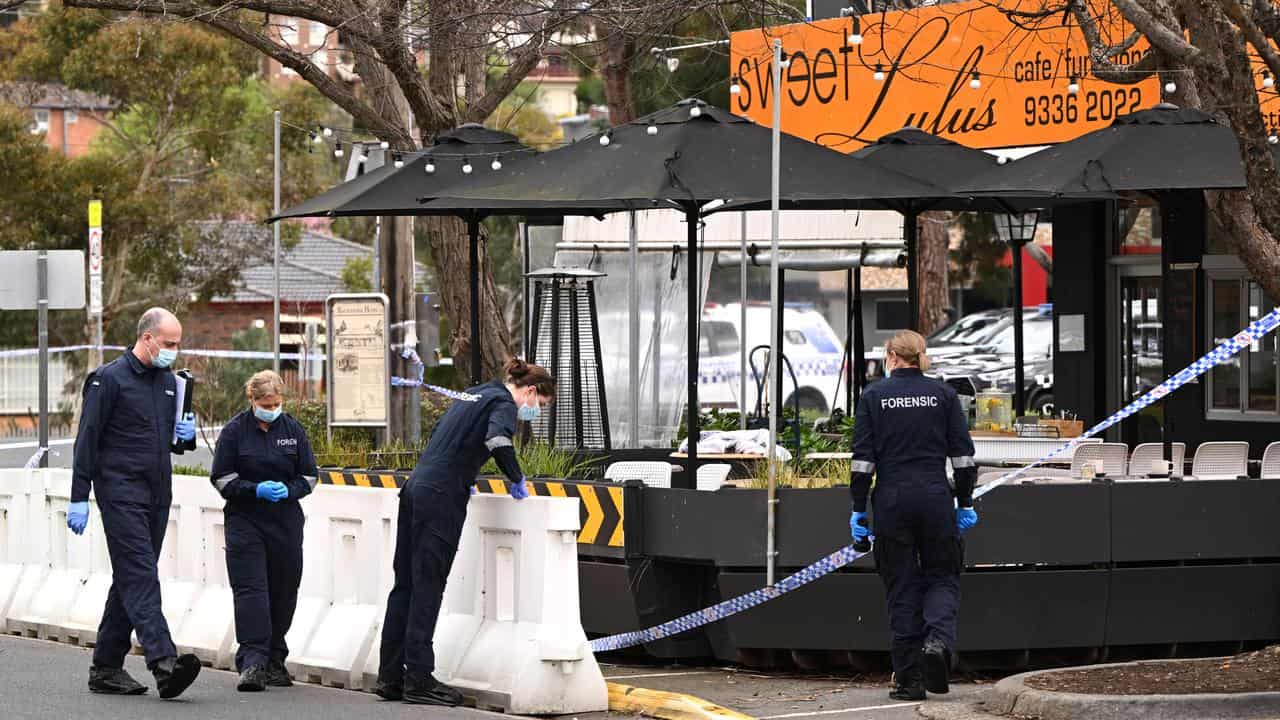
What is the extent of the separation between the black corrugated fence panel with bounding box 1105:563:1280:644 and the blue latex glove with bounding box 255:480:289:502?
185 inches

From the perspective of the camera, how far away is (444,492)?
9.47 metres

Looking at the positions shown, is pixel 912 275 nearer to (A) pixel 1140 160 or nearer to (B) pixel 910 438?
(A) pixel 1140 160

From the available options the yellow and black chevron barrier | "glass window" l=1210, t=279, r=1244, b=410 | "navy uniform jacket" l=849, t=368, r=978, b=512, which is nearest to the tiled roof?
"glass window" l=1210, t=279, r=1244, b=410

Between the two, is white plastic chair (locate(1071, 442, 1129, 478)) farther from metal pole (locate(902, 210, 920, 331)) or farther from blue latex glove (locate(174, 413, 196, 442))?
blue latex glove (locate(174, 413, 196, 442))

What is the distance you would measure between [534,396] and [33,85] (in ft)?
96.4

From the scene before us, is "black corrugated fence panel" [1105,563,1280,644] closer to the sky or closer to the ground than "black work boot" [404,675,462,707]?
closer to the sky

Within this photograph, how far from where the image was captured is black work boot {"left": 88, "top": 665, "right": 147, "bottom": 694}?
9789 mm

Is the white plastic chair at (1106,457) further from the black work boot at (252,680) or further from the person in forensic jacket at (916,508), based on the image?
the black work boot at (252,680)

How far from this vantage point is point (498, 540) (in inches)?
387

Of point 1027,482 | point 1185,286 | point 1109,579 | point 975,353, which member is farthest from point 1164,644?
point 975,353

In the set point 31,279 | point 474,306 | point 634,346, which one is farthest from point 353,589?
point 31,279

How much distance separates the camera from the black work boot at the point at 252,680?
9.95 m

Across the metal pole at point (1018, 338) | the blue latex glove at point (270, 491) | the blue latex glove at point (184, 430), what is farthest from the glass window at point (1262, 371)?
the blue latex glove at point (184, 430)

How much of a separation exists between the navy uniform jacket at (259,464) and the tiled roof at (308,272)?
117 ft
